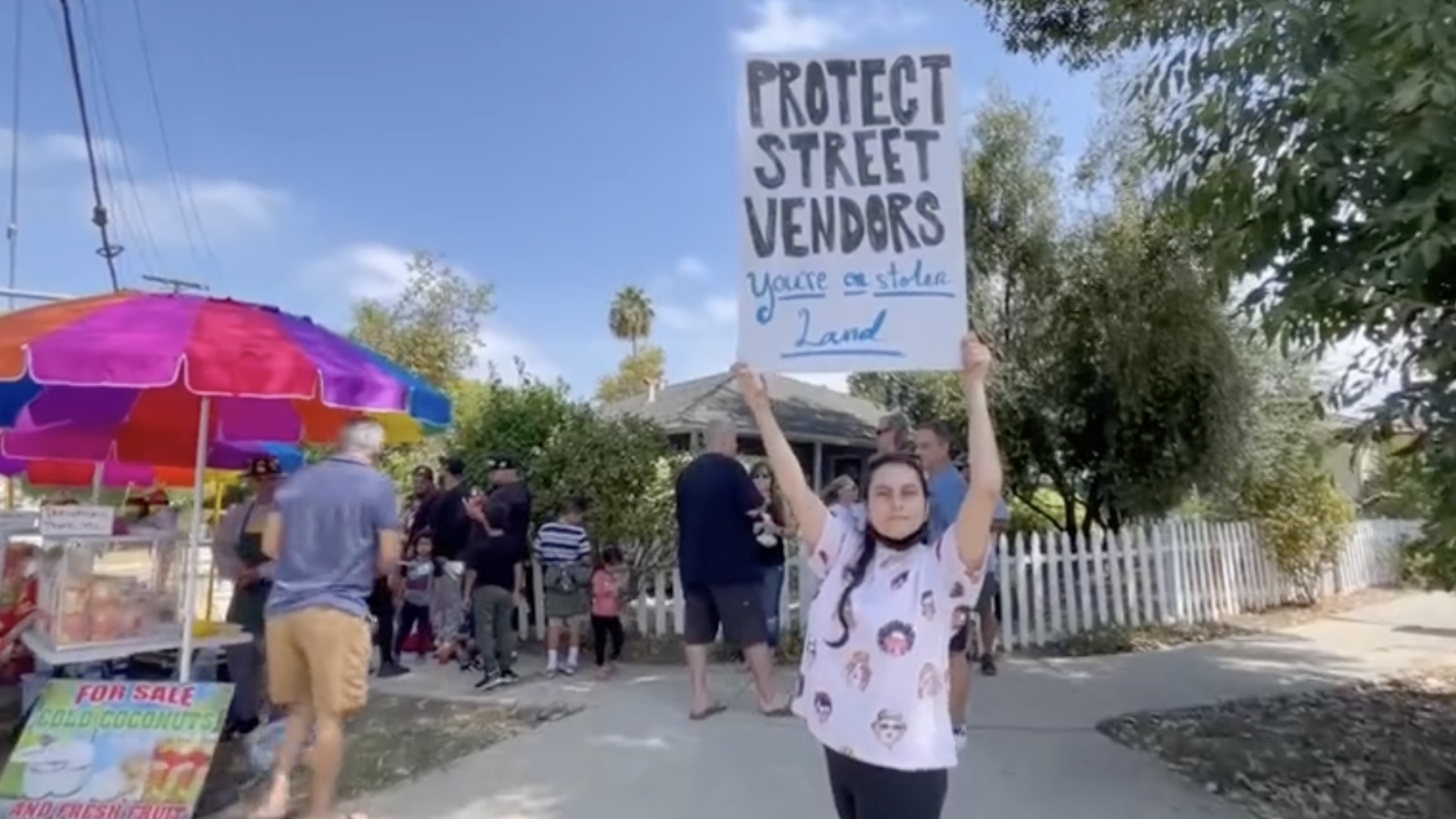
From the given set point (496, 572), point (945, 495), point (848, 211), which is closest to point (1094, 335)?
point (945, 495)

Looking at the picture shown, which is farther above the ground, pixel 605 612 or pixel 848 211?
pixel 848 211

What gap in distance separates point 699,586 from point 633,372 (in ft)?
154

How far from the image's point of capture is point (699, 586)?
648 cm

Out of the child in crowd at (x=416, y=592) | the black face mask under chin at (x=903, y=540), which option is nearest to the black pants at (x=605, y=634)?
the child in crowd at (x=416, y=592)

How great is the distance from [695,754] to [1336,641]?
722cm

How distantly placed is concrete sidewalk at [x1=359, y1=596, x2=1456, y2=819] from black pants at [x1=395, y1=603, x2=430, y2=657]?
2.26 feet

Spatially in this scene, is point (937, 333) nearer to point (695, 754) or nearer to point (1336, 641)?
point (695, 754)

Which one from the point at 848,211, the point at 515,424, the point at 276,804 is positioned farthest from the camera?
the point at 515,424

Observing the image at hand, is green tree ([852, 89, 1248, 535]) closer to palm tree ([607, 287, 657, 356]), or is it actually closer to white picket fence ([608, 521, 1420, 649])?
white picket fence ([608, 521, 1420, 649])

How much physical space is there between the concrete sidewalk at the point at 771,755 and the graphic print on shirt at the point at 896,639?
2.36 meters

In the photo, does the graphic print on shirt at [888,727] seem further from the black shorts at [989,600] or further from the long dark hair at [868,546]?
the black shorts at [989,600]

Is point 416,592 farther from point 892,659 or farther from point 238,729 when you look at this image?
point 892,659

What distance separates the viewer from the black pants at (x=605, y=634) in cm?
809

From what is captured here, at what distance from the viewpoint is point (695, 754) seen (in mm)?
5516
